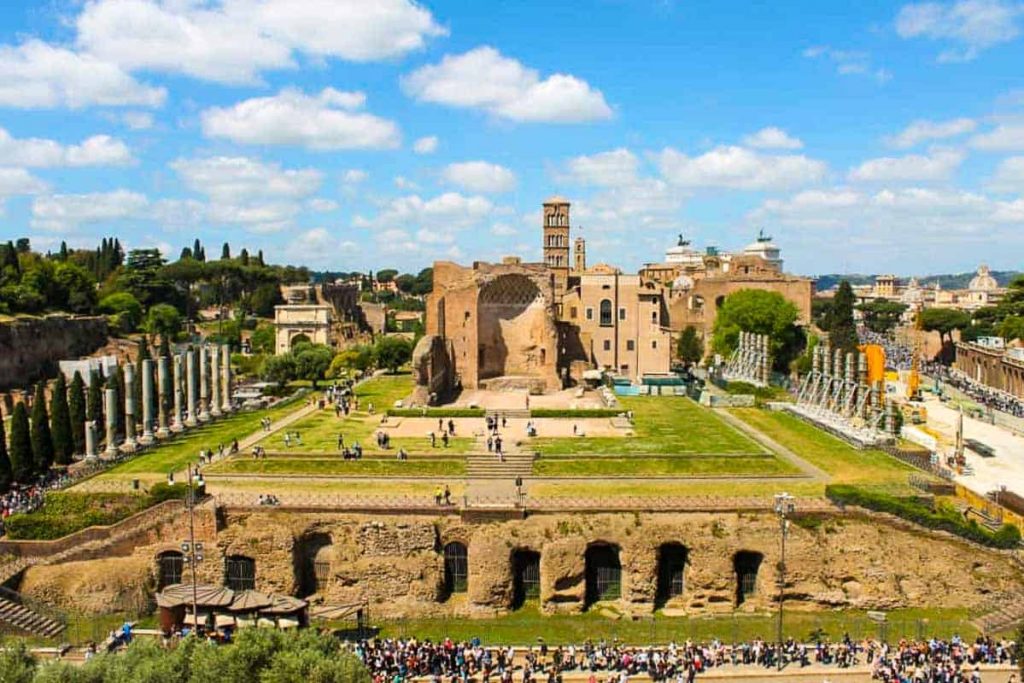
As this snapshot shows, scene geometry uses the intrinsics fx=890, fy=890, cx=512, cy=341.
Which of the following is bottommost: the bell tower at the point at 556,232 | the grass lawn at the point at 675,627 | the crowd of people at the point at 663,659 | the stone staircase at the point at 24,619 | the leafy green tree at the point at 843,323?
the grass lawn at the point at 675,627

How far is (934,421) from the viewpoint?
6544cm

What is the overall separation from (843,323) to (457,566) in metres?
70.2

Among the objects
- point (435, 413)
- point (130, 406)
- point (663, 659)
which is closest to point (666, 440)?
point (435, 413)

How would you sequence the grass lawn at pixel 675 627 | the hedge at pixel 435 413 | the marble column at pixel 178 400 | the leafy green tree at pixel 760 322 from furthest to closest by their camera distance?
the leafy green tree at pixel 760 322, the hedge at pixel 435 413, the marble column at pixel 178 400, the grass lawn at pixel 675 627

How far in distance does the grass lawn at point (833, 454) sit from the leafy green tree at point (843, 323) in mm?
26630

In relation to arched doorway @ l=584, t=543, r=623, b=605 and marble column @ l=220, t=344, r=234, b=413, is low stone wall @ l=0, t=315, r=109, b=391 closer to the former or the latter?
marble column @ l=220, t=344, r=234, b=413

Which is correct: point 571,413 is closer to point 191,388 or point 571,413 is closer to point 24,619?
point 191,388

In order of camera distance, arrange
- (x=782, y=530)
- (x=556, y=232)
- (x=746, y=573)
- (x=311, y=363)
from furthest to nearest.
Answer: (x=556, y=232) < (x=311, y=363) < (x=746, y=573) < (x=782, y=530)

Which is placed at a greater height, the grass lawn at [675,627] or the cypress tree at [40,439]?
the cypress tree at [40,439]

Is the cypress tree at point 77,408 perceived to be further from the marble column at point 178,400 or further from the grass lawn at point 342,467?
the grass lawn at point 342,467

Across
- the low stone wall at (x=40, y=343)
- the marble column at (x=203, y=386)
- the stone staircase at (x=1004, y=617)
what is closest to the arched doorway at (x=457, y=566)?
the stone staircase at (x=1004, y=617)

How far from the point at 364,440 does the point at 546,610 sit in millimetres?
19953

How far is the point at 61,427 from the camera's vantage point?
48188 millimetres

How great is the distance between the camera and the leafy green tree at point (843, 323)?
8731cm
